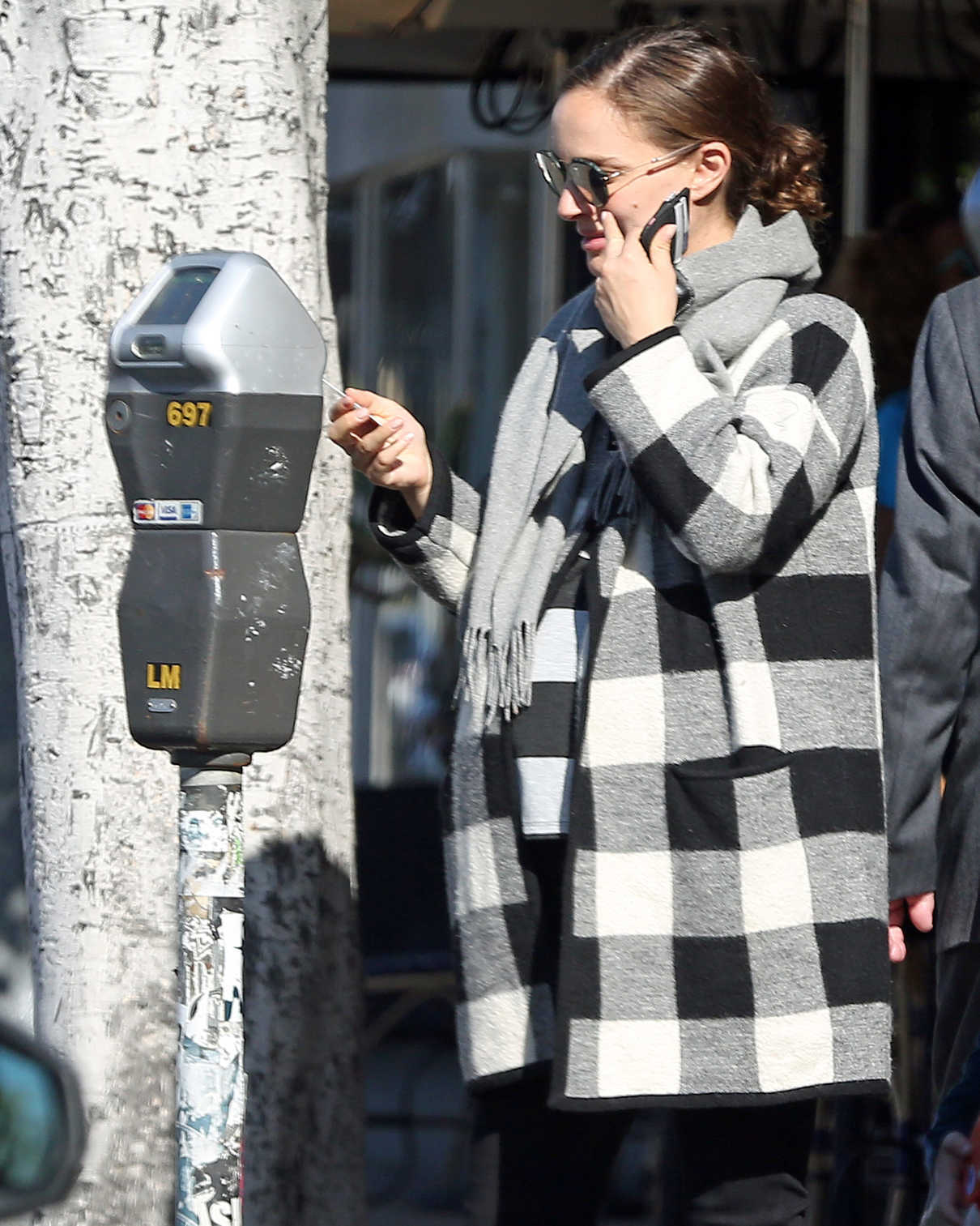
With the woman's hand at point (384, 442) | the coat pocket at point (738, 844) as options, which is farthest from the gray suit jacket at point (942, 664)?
the woman's hand at point (384, 442)

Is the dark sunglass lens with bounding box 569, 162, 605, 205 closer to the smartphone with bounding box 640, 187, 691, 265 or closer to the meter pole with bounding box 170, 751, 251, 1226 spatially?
the smartphone with bounding box 640, 187, 691, 265

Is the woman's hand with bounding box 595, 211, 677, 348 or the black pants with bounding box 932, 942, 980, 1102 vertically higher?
the woman's hand with bounding box 595, 211, 677, 348

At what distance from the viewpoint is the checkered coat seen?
2.37m

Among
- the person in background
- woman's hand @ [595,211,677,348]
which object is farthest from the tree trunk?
the person in background

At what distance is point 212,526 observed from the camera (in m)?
2.08

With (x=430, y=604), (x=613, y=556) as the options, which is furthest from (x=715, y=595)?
(x=430, y=604)

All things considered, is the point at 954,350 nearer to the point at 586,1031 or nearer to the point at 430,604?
the point at 586,1031

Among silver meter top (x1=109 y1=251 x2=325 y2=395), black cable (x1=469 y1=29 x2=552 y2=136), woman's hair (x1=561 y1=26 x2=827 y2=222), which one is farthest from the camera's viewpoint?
black cable (x1=469 y1=29 x2=552 y2=136)

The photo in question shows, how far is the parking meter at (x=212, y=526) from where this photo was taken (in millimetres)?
2055

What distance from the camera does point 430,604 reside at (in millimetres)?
7398

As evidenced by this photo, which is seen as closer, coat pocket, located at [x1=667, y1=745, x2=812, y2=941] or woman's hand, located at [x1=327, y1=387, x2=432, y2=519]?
coat pocket, located at [x1=667, y1=745, x2=812, y2=941]

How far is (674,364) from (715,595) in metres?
0.28

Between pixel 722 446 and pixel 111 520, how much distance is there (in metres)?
0.93

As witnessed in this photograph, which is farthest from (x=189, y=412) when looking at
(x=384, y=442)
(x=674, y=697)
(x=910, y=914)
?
(x=910, y=914)
